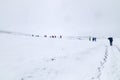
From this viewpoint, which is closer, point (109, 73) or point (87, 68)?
point (109, 73)

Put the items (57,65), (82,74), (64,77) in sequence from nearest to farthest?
(64,77) → (82,74) → (57,65)

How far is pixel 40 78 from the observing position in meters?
8.19

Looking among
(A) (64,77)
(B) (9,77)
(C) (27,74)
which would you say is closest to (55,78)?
(A) (64,77)

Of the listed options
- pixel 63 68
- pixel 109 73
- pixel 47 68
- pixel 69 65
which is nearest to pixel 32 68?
pixel 47 68

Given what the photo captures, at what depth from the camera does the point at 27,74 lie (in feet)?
28.1

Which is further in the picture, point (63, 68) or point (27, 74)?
point (63, 68)

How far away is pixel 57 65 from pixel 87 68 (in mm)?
1403

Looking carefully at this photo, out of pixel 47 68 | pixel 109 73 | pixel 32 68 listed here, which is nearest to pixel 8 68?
pixel 32 68

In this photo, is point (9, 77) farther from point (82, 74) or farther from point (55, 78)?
point (82, 74)

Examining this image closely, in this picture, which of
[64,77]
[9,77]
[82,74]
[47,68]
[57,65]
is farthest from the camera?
[57,65]

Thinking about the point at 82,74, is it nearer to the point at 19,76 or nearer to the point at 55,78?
the point at 55,78

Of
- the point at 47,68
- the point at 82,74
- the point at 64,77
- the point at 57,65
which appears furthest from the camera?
the point at 57,65

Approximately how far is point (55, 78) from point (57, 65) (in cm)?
239

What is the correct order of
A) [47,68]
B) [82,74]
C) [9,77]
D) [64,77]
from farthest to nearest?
[47,68]
[82,74]
[64,77]
[9,77]
